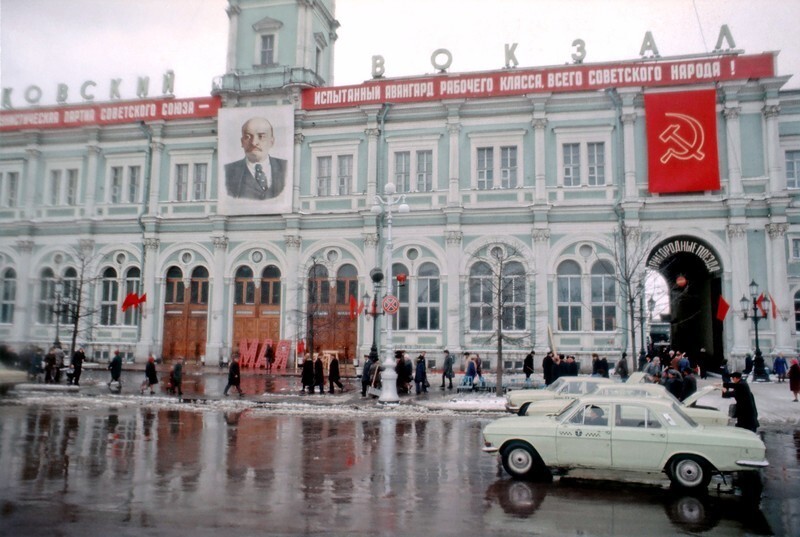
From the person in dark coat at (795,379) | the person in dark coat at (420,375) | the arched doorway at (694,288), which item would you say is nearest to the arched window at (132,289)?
the person in dark coat at (420,375)

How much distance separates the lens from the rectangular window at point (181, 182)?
40.3 meters

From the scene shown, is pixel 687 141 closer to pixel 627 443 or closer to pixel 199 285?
pixel 627 443

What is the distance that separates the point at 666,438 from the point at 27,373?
9199mm

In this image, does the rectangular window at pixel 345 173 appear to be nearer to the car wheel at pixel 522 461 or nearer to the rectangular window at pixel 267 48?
the rectangular window at pixel 267 48

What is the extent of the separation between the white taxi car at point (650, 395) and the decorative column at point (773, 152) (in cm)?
2239

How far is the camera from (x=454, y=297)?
35438 millimetres

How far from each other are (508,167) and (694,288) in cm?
1493

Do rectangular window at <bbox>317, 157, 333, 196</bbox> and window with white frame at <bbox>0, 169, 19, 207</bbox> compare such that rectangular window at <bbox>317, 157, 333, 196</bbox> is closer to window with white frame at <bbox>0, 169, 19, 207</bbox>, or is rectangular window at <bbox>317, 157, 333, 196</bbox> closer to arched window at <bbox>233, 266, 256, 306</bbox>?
arched window at <bbox>233, 266, 256, 306</bbox>

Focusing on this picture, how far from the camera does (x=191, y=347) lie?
39.0 m

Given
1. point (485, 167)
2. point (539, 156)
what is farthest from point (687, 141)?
point (485, 167)

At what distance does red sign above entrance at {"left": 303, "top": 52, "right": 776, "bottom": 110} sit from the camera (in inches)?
1319

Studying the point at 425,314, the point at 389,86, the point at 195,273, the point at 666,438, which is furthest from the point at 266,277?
the point at 666,438

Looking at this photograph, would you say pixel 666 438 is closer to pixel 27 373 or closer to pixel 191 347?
pixel 27 373

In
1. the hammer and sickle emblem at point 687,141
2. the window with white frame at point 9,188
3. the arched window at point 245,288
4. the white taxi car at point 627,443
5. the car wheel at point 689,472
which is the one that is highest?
the hammer and sickle emblem at point 687,141
